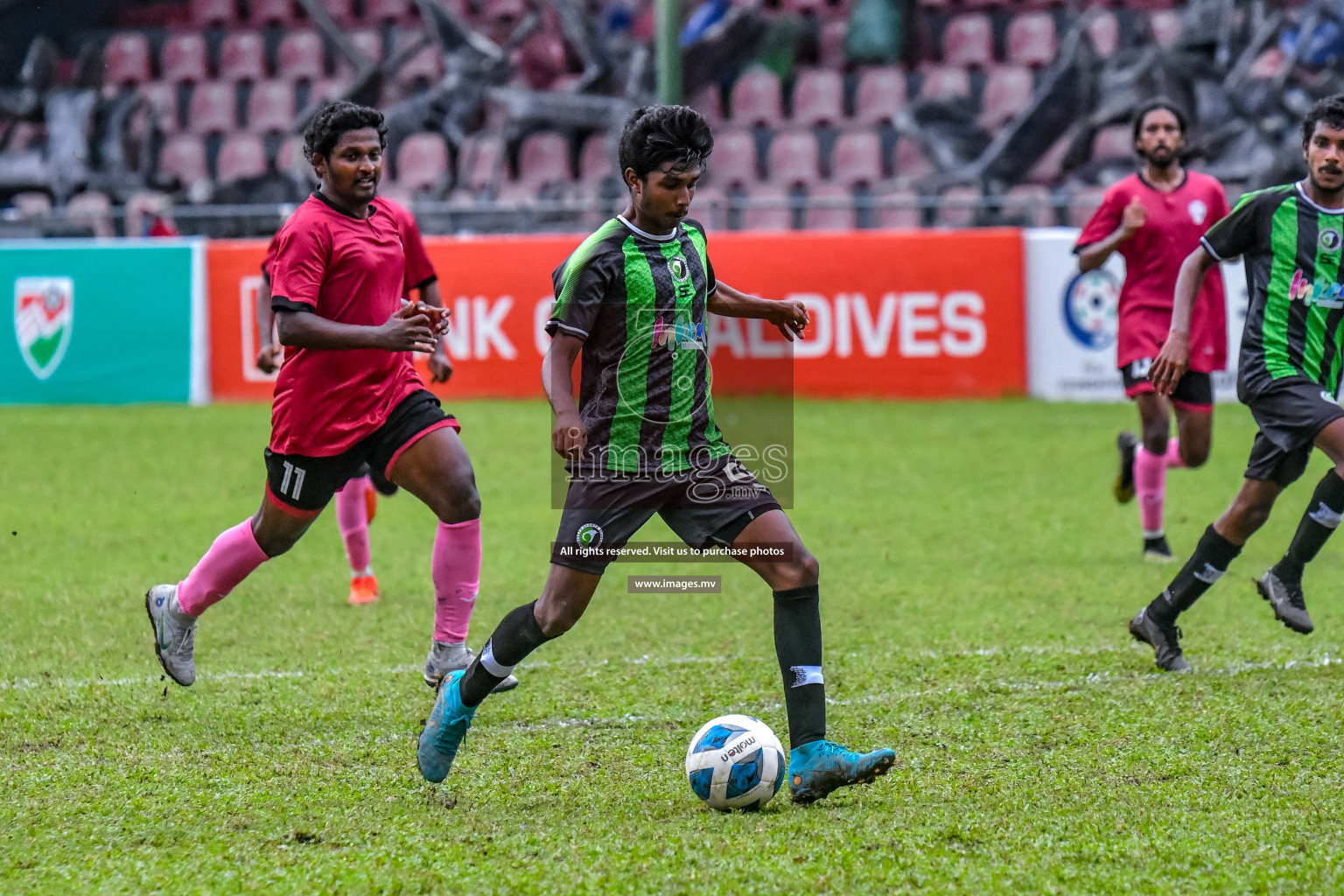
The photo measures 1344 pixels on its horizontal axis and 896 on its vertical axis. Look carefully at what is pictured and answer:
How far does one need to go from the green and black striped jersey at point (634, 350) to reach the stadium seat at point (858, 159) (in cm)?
1484

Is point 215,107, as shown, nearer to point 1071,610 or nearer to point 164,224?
point 164,224

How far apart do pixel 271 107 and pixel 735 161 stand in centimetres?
672

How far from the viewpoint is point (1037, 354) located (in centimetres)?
1379

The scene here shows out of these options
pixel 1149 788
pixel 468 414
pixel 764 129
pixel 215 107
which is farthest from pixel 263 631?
pixel 215 107

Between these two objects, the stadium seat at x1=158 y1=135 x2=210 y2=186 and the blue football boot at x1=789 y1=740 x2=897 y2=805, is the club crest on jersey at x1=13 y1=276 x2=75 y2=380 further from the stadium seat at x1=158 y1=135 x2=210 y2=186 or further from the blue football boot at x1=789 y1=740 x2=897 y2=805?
the blue football boot at x1=789 y1=740 x2=897 y2=805

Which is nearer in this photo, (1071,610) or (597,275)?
(597,275)

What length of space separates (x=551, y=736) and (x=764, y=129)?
51.0 ft

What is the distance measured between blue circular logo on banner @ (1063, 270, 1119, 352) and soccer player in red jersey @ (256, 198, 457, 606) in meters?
7.47

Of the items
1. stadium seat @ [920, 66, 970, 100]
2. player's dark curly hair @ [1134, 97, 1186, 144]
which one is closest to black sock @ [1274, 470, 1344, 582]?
player's dark curly hair @ [1134, 97, 1186, 144]

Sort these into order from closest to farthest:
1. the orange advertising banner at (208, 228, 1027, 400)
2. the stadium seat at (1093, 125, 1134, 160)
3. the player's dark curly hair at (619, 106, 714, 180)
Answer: the player's dark curly hair at (619, 106, 714, 180), the orange advertising banner at (208, 228, 1027, 400), the stadium seat at (1093, 125, 1134, 160)

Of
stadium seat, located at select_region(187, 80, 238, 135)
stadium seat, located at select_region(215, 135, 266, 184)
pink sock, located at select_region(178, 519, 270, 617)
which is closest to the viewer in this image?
pink sock, located at select_region(178, 519, 270, 617)

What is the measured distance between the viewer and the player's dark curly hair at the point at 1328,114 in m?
5.59

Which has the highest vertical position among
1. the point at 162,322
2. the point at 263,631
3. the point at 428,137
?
the point at 428,137

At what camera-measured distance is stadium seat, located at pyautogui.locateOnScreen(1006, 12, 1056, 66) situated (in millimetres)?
19922
